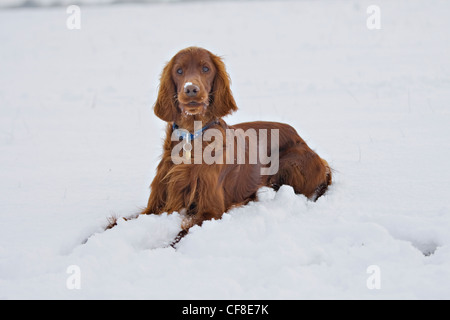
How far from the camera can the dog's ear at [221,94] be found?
294 cm

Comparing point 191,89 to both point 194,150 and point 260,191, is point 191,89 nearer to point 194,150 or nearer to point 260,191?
point 194,150

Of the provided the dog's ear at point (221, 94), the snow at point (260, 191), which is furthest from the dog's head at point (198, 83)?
the snow at point (260, 191)

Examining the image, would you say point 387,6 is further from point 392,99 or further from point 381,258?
point 381,258

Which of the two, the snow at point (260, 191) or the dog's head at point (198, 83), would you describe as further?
the dog's head at point (198, 83)

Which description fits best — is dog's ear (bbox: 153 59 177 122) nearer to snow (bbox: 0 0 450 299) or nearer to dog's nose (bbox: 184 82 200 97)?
dog's nose (bbox: 184 82 200 97)

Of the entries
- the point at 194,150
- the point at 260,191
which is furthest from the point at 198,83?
the point at 260,191

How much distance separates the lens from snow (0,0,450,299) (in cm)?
216

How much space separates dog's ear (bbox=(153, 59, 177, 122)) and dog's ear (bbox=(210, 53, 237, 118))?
262mm

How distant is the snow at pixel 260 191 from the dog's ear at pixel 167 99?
66 centimetres

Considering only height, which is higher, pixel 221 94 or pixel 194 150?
pixel 221 94

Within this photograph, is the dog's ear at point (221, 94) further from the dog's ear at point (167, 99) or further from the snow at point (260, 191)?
the snow at point (260, 191)

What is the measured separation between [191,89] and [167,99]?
36 centimetres

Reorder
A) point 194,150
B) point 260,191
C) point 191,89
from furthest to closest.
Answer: point 260,191, point 194,150, point 191,89

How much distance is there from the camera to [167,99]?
9.72 feet
